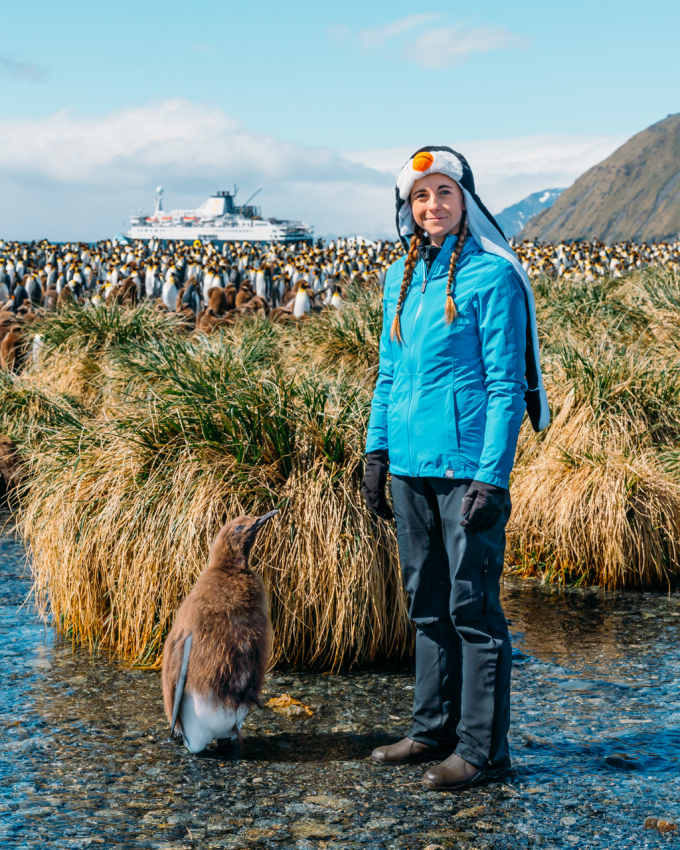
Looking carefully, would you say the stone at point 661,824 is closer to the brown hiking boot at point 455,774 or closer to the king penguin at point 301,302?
the brown hiking boot at point 455,774

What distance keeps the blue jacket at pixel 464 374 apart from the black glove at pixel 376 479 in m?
0.17

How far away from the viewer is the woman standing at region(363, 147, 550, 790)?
2.93m

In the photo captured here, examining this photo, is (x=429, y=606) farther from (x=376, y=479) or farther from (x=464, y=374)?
(x=464, y=374)

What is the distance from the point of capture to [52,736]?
347 centimetres

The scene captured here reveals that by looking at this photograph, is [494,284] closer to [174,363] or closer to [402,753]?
[402,753]

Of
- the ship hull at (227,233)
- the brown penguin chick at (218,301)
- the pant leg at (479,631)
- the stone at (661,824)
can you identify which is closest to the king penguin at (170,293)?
the brown penguin chick at (218,301)

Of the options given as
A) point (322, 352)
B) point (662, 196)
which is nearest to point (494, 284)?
point (322, 352)

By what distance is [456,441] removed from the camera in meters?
2.98

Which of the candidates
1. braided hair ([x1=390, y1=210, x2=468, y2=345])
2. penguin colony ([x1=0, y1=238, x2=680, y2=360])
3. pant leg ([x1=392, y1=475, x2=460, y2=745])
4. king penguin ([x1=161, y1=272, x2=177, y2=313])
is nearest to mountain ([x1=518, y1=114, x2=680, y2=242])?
penguin colony ([x1=0, y1=238, x2=680, y2=360])

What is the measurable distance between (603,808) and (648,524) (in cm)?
293

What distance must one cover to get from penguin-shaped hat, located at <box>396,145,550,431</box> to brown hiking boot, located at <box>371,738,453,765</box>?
1236mm

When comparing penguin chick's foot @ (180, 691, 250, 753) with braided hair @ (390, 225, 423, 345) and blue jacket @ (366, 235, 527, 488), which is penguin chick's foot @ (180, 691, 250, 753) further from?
braided hair @ (390, 225, 423, 345)

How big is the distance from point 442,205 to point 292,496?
175cm

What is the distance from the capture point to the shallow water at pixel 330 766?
2777 millimetres
